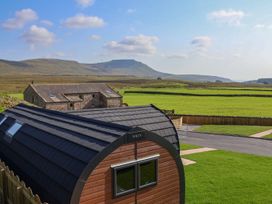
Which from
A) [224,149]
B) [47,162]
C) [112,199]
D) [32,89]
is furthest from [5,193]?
[32,89]

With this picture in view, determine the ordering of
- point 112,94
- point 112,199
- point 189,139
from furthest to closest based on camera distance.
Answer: point 112,94
point 189,139
point 112,199

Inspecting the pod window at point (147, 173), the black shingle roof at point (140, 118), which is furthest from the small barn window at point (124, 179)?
the black shingle roof at point (140, 118)

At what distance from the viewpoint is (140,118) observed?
1961 cm

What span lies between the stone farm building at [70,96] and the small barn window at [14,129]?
132 ft

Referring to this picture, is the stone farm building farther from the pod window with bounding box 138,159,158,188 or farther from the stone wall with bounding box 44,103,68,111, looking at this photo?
the pod window with bounding box 138,159,158,188

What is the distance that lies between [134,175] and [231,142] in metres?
24.5

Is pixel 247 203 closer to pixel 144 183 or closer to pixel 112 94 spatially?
pixel 144 183

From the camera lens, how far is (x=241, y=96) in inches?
3526

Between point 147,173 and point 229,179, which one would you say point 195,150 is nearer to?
point 229,179

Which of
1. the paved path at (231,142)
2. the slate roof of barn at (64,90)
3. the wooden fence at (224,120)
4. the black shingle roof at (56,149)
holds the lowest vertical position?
the paved path at (231,142)

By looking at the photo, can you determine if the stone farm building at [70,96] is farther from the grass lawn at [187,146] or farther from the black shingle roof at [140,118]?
the black shingle roof at [140,118]

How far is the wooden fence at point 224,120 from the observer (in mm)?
46144

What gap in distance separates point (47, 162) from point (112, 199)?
A: 2898 mm

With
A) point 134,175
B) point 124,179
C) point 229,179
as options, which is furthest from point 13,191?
point 229,179
